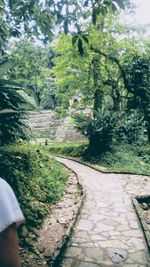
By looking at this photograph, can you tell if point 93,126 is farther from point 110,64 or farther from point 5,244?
point 5,244

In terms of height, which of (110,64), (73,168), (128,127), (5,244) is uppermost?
(110,64)

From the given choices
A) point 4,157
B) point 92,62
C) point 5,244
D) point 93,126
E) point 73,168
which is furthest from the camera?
point 92,62

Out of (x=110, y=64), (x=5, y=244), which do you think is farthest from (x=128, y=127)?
(x=5, y=244)

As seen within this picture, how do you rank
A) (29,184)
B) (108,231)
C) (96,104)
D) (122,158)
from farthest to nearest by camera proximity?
(96,104), (122,158), (29,184), (108,231)

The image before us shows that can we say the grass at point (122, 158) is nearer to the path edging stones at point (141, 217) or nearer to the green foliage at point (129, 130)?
the green foliage at point (129, 130)

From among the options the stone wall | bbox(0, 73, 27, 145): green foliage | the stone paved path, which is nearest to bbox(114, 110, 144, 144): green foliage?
the stone wall

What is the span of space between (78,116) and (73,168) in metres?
4.41

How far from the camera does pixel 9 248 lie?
1.04 meters

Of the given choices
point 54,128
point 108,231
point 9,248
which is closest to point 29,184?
point 108,231

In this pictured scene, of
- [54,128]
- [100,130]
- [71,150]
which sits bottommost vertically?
[71,150]

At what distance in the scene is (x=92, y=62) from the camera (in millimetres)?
16016

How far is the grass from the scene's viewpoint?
11.0 m

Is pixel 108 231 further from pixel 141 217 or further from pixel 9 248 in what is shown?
pixel 9 248

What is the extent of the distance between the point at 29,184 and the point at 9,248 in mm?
4782
